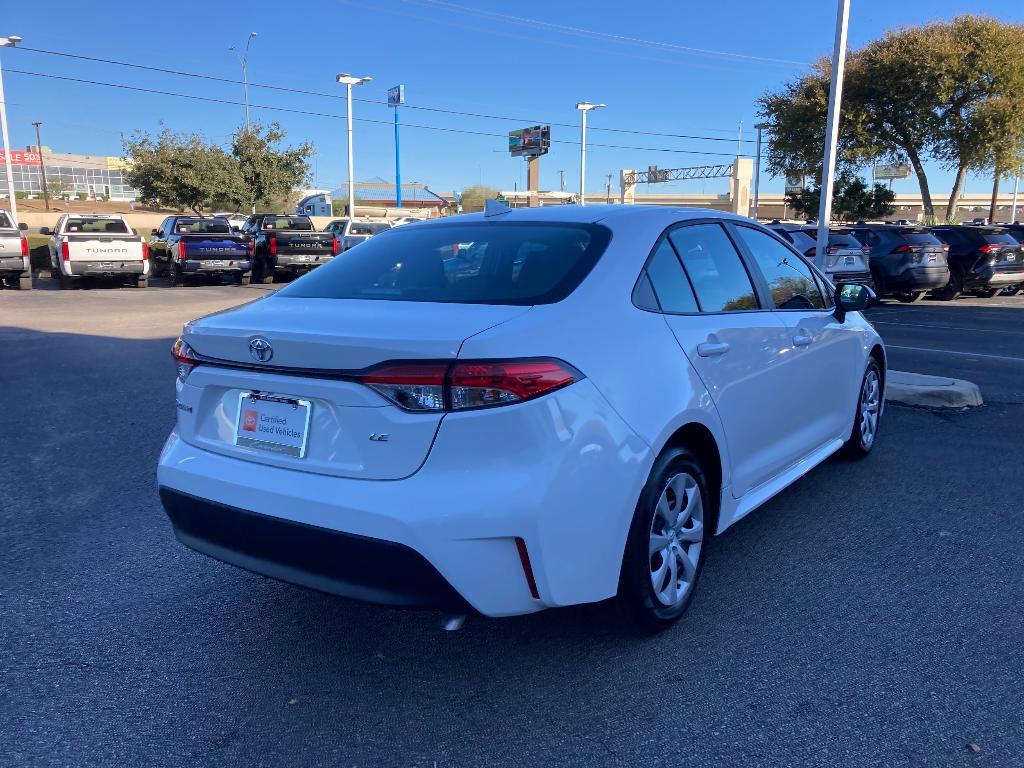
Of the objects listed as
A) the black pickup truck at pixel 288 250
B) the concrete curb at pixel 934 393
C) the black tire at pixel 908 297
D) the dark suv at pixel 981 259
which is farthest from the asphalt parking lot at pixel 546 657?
the black pickup truck at pixel 288 250

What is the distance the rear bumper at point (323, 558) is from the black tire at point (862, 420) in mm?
3645

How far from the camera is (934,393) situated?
7203mm

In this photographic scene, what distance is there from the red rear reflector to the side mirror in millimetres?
3082

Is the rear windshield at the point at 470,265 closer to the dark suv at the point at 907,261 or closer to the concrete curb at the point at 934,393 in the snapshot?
the concrete curb at the point at 934,393

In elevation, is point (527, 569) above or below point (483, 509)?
below

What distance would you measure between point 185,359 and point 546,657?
1768 mm

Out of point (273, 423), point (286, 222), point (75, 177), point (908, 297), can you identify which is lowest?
point (908, 297)

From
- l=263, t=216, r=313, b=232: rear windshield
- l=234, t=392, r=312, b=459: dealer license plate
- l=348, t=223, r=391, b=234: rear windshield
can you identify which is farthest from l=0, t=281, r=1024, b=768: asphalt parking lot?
l=348, t=223, r=391, b=234: rear windshield

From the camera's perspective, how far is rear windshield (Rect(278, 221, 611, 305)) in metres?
3.19

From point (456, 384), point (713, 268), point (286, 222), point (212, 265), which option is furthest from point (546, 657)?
point (286, 222)

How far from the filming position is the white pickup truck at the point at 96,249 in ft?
64.1

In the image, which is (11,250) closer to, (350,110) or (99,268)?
(99,268)

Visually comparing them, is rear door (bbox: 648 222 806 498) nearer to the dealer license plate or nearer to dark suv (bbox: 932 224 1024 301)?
the dealer license plate

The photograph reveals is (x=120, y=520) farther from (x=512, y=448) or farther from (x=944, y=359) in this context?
(x=944, y=359)
